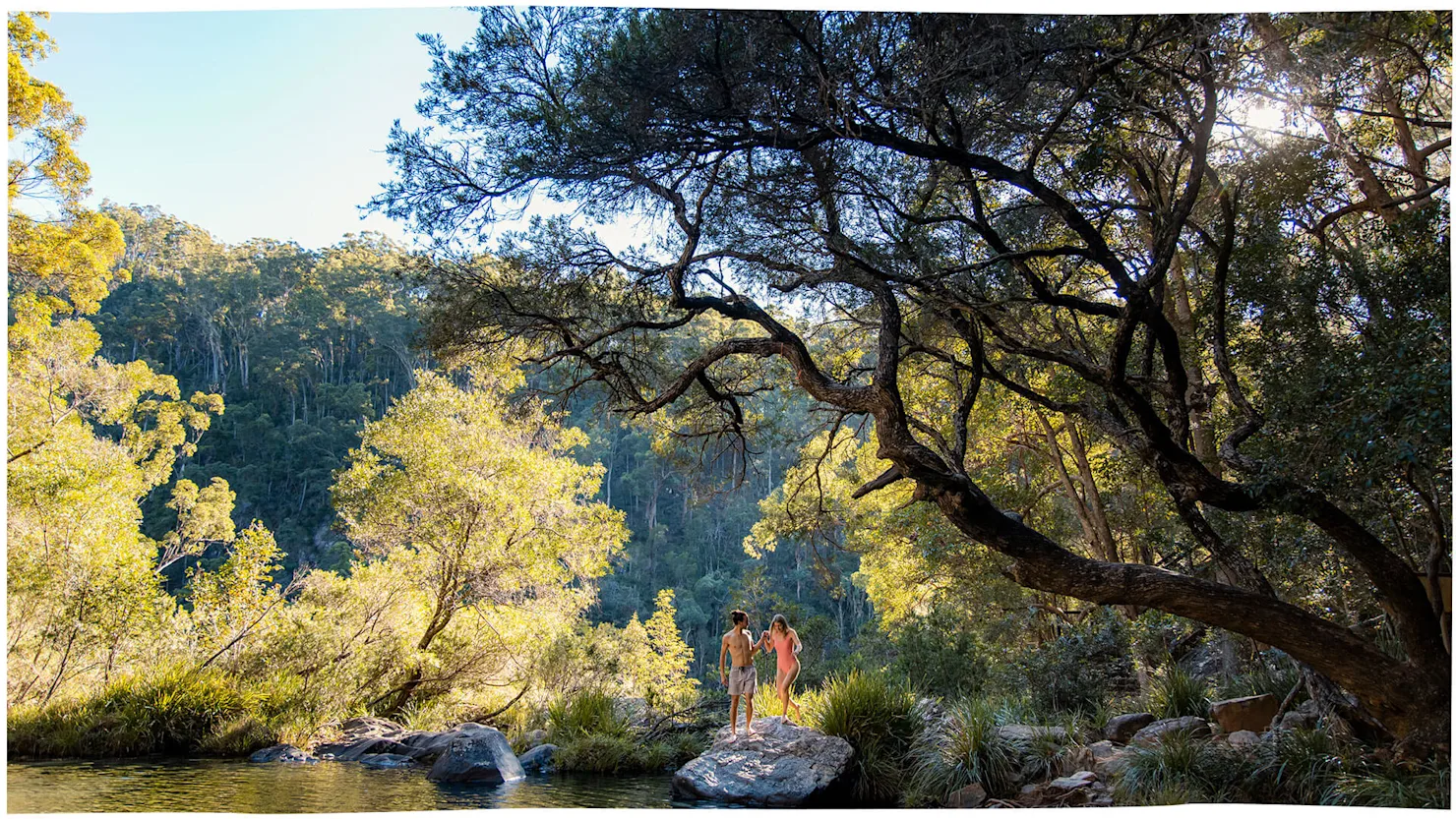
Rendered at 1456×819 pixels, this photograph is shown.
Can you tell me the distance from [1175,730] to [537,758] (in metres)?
5.69

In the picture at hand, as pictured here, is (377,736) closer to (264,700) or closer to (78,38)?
(264,700)

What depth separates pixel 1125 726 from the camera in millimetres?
6480

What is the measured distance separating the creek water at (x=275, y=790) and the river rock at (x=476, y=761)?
0.16 m

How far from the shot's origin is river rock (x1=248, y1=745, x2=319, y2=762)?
849 centimetres

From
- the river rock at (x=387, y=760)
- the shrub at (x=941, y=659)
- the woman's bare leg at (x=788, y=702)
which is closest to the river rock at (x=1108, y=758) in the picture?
the woman's bare leg at (x=788, y=702)

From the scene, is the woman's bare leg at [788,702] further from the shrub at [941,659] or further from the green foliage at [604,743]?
the shrub at [941,659]

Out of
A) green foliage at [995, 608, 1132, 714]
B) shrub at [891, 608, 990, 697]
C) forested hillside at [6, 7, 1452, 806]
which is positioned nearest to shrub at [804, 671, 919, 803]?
forested hillside at [6, 7, 1452, 806]

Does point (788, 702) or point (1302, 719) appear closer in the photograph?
point (1302, 719)

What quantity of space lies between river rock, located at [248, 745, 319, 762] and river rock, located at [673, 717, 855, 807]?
431 centimetres

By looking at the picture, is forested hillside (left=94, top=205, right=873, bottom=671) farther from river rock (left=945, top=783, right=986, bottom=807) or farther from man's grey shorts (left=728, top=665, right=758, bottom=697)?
river rock (left=945, top=783, right=986, bottom=807)

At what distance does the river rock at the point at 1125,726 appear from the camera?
21.1 feet

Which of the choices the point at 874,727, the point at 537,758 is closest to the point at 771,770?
the point at 874,727

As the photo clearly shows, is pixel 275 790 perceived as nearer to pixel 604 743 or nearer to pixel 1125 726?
pixel 604 743

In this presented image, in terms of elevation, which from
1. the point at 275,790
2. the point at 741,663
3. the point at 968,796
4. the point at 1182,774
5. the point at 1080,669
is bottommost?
the point at 968,796
